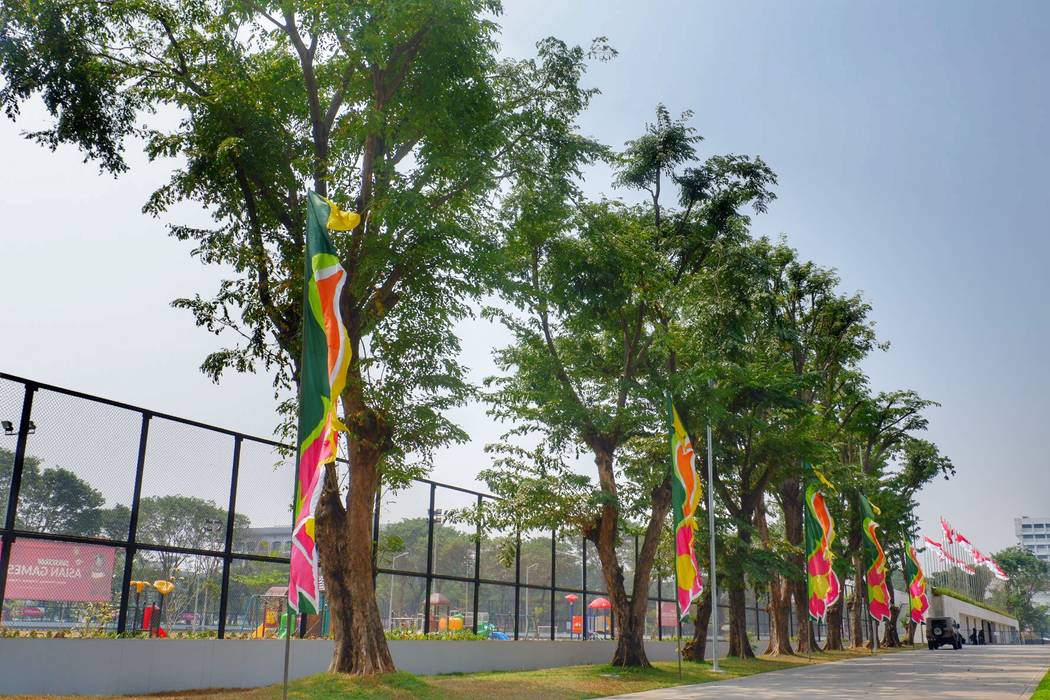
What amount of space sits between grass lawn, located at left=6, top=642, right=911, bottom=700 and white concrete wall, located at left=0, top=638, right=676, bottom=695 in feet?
1.90

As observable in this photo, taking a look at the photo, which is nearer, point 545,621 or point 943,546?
point 545,621

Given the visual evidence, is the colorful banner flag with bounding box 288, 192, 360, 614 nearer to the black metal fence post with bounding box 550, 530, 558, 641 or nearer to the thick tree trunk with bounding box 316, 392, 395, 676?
the thick tree trunk with bounding box 316, 392, 395, 676

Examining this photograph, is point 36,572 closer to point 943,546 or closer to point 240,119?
point 240,119

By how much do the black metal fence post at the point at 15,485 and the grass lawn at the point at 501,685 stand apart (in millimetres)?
3248

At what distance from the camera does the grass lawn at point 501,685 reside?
14008mm

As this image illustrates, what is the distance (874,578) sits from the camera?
41562 mm

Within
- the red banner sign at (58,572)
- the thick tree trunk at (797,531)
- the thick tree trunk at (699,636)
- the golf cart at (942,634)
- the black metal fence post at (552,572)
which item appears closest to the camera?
the red banner sign at (58,572)

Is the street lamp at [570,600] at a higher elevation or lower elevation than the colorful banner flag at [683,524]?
lower

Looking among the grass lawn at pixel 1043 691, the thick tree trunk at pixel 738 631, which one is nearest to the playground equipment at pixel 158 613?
the grass lawn at pixel 1043 691

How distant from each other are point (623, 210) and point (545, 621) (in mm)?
12654

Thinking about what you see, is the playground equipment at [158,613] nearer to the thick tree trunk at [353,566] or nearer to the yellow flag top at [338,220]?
the thick tree trunk at [353,566]

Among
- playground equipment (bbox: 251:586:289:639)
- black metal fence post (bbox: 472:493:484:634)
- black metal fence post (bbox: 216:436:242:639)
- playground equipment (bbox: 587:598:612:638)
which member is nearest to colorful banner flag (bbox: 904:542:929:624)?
playground equipment (bbox: 587:598:612:638)

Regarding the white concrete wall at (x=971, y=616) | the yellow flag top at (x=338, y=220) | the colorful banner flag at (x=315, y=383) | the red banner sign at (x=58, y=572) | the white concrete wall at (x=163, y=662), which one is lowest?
the white concrete wall at (x=971, y=616)

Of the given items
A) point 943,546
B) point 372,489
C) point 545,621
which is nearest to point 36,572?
point 372,489
